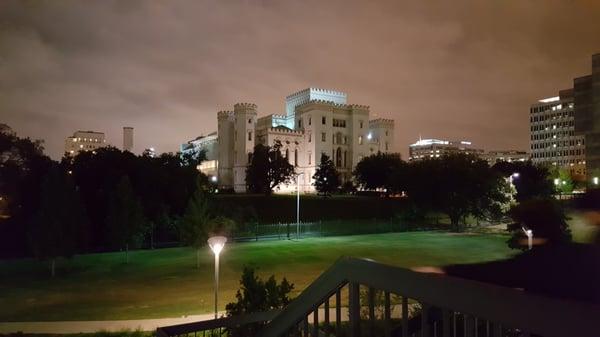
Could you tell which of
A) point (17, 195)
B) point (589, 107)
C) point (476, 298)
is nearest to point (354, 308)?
point (476, 298)

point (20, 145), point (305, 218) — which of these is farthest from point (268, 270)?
point (305, 218)

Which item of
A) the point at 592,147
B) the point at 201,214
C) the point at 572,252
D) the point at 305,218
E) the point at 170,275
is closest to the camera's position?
the point at 572,252

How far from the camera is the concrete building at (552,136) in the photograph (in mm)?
121562

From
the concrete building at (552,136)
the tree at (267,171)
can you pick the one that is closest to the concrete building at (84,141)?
the tree at (267,171)

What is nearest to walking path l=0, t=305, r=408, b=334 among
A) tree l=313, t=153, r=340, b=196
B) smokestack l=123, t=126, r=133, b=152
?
tree l=313, t=153, r=340, b=196

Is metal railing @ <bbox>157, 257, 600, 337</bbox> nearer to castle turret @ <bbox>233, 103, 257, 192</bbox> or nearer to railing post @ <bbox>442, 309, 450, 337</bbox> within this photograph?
railing post @ <bbox>442, 309, 450, 337</bbox>

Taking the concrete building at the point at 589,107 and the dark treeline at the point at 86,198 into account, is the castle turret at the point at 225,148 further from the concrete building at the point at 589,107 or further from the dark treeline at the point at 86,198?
the concrete building at the point at 589,107

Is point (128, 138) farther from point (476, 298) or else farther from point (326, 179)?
point (476, 298)

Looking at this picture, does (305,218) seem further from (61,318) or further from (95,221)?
(61,318)

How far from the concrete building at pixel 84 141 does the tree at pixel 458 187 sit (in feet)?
504

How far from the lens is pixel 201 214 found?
25.5 m

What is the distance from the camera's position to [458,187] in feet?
145

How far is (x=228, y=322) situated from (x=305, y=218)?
50.1 metres

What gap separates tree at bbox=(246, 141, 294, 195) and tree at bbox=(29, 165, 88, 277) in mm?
49914
